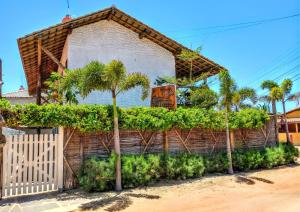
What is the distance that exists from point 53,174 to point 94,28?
7.71 m

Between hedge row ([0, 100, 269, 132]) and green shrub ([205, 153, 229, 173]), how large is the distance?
1331 millimetres

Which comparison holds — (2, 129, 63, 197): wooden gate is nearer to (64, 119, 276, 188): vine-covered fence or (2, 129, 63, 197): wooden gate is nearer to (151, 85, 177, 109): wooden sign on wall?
(64, 119, 276, 188): vine-covered fence

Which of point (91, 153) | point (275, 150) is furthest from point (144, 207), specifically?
point (275, 150)

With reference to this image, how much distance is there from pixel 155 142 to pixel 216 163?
2947mm

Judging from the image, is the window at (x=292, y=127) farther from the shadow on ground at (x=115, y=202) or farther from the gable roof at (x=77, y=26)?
the shadow on ground at (x=115, y=202)

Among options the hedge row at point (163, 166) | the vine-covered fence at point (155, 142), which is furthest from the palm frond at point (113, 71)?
the hedge row at point (163, 166)

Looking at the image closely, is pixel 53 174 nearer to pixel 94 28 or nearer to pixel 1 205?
pixel 1 205

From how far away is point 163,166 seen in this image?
10617mm

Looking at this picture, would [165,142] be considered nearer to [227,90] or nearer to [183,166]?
[183,166]

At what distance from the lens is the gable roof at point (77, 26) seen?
12594 mm

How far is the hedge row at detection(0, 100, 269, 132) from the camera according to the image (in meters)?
8.65

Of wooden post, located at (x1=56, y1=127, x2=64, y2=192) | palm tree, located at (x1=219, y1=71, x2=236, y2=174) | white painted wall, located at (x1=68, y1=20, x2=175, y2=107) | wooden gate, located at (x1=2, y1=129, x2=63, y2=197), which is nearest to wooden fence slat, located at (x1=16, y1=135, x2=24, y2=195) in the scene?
wooden gate, located at (x1=2, y1=129, x2=63, y2=197)

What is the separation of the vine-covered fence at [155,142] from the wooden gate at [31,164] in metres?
0.32

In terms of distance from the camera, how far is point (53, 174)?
9.34 m
